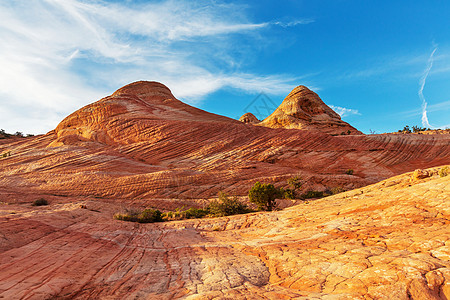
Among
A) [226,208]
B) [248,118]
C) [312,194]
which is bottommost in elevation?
[226,208]

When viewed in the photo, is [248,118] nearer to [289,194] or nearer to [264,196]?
[289,194]

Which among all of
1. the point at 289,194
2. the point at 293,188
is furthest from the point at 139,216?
the point at 293,188

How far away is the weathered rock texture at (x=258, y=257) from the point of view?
4492 millimetres

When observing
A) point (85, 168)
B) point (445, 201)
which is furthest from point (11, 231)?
point (85, 168)

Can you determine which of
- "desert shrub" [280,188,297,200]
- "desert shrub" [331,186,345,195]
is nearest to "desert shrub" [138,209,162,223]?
"desert shrub" [280,188,297,200]

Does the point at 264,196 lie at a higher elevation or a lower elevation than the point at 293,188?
lower

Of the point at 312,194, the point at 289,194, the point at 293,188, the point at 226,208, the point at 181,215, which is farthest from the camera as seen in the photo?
the point at 293,188

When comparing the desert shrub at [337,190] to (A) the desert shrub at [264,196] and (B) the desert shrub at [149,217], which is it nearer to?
(A) the desert shrub at [264,196]

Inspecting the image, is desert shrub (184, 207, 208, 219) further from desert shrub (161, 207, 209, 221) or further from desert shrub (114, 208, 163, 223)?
desert shrub (114, 208, 163, 223)

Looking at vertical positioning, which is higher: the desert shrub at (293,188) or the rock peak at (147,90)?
the rock peak at (147,90)

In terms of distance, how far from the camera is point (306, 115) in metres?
56.7

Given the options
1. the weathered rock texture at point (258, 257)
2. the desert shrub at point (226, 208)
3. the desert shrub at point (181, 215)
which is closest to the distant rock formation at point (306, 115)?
the desert shrub at point (226, 208)

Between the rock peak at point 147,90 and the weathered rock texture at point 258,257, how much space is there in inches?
1528

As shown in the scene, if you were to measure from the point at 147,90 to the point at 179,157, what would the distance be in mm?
24101
